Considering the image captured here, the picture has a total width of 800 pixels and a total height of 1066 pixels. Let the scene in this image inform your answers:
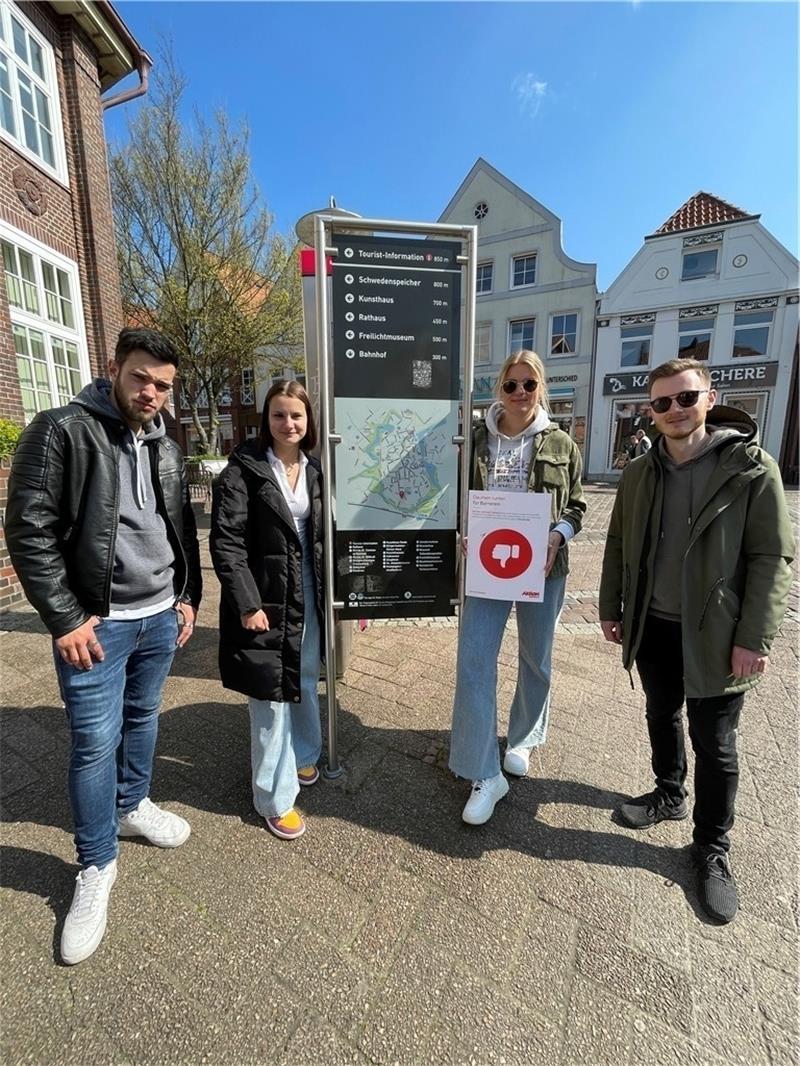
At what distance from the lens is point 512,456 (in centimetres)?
231

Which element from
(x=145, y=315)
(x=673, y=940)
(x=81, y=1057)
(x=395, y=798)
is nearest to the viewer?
(x=81, y=1057)

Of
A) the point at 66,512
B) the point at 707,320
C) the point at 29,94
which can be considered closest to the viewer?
the point at 66,512

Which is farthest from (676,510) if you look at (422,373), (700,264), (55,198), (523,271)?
(523,271)

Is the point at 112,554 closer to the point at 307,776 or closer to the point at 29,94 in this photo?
the point at 307,776

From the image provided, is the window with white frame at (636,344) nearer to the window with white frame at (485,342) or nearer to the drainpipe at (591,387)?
the drainpipe at (591,387)

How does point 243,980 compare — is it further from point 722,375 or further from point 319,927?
point 722,375

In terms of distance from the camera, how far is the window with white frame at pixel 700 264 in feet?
63.9

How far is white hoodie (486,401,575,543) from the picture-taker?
229cm

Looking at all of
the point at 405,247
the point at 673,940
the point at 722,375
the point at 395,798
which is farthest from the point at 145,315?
the point at 722,375

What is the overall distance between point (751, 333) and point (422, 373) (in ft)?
73.9

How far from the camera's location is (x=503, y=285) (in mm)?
22406

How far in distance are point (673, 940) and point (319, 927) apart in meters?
1.29

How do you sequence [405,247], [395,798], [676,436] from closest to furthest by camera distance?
[676,436] → [405,247] → [395,798]

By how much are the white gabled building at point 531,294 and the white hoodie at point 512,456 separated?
20037 mm
